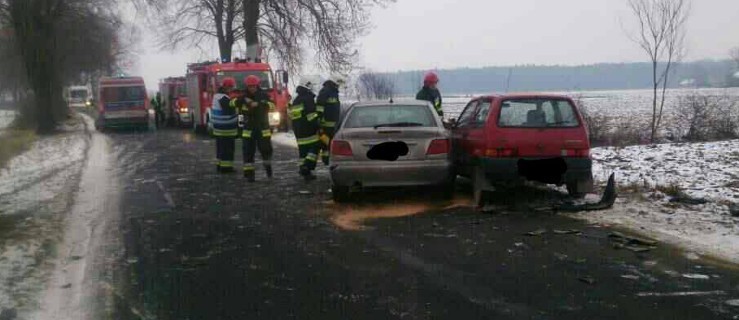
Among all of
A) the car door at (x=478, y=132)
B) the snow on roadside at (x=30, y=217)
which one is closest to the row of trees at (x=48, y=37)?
the snow on roadside at (x=30, y=217)

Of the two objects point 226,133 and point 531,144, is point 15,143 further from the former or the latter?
point 531,144

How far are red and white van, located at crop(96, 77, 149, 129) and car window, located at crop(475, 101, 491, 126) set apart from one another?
24.7m

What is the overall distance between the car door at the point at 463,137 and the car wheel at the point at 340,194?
1.54 metres

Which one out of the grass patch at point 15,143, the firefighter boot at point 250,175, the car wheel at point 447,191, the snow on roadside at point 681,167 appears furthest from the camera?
the grass patch at point 15,143

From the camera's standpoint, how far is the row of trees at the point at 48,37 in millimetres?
32844

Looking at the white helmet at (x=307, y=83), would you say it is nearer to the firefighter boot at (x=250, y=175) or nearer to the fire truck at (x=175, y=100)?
the firefighter boot at (x=250, y=175)

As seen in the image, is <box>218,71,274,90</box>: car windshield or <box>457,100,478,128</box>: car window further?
<box>218,71,274,90</box>: car windshield

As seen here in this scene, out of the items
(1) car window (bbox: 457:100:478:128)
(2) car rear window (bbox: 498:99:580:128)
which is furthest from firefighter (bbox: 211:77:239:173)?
(2) car rear window (bbox: 498:99:580:128)

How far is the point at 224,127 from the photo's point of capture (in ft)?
46.1

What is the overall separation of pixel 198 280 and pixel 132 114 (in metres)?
27.8

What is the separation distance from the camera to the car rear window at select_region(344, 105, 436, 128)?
1035 cm

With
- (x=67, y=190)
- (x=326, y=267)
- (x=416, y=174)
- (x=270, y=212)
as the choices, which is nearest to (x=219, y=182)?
(x=67, y=190)

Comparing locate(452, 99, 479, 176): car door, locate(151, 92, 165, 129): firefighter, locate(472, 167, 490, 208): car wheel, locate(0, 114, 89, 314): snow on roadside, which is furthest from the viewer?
locate(151, 92, 165, 129): firefighter

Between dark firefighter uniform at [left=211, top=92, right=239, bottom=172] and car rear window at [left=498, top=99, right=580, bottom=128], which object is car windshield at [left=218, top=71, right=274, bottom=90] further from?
car rear window at [left=498, top=99, right=580, bottom=128]
